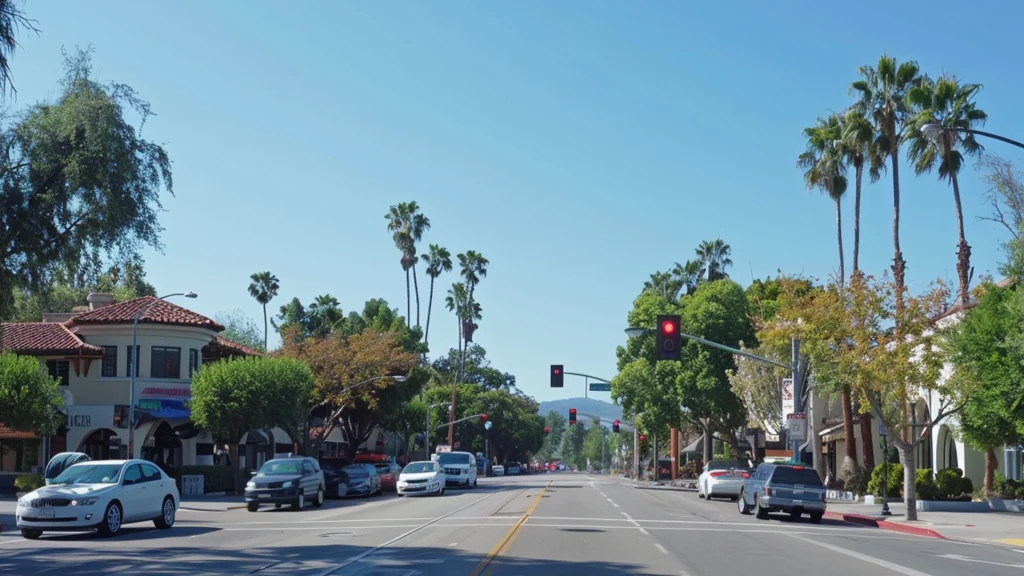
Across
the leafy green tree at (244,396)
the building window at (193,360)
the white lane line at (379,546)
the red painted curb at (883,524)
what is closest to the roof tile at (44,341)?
the building window at (193,360)

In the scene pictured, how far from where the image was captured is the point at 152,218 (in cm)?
A: 2769

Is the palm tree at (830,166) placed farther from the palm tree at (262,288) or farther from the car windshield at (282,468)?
the palm tree at (262,288)

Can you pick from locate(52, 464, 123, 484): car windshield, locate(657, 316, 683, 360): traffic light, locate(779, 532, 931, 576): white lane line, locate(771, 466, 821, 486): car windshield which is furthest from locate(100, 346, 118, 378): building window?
locate(779, 532, 931, 576): white lane line

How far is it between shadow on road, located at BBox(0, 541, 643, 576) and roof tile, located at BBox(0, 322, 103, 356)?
30.7m

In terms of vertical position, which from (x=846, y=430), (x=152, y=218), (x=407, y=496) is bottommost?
(x=407, y=496)

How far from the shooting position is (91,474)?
73.2 ft

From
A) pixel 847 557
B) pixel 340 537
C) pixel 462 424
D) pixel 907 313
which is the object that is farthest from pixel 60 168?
pixel 462 424

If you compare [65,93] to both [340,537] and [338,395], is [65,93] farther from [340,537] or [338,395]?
[338,395]

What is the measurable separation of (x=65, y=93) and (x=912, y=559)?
2311 cm

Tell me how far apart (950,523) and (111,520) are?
22.2 m

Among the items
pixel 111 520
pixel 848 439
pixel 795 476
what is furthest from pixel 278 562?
pixel 848 439

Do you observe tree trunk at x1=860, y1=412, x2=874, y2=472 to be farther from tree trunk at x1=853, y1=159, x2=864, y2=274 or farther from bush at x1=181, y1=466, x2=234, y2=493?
bush at x1=181, y1=466, x2=234, y2=493

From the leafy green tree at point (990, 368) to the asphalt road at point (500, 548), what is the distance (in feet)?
20.8

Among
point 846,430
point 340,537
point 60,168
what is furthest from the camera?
point 846,430
